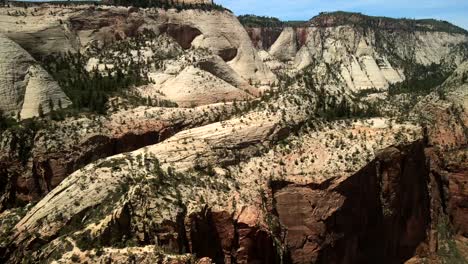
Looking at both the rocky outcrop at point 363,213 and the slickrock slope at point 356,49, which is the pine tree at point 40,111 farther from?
the slickrock slope at point 356,49

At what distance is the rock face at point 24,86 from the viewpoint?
52.9 metres

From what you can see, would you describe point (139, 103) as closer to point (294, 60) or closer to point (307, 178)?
point (307, 178)

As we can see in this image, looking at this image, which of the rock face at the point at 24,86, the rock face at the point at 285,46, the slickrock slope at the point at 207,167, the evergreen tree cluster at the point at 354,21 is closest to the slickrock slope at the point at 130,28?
the slickrock slope at the point at 207,167

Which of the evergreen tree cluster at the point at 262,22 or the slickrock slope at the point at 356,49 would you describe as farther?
the evergreen tree cluster at the point at 262,22

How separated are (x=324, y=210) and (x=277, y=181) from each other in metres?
4.05

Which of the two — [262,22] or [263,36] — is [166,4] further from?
[262,22]

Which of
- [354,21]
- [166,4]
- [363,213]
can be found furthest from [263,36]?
[363,213]

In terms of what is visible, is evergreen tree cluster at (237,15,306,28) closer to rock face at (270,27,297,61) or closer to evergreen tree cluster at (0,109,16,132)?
rock face at (270,27,297,61)

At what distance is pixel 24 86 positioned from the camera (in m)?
54.8

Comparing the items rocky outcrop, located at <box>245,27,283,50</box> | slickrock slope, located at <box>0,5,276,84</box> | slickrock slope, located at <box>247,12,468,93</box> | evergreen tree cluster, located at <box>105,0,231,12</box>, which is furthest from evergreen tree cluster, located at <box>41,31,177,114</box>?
rocky outcrop, located at <box>245,27,283,50</box>

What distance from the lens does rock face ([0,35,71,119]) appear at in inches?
2082

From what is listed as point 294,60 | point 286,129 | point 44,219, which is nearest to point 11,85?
point 44,219

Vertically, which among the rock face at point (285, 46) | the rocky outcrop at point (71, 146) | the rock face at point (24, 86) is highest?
the rock face at point (285, 46)

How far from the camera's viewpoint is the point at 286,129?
159 feet
